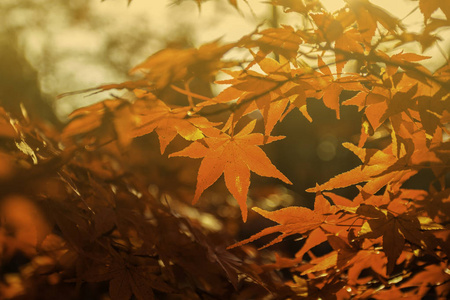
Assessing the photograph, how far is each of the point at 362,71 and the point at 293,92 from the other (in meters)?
0.17

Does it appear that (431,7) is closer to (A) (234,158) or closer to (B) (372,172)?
(B) (372,172)

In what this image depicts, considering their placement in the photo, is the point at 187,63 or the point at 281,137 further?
the point at 281,137

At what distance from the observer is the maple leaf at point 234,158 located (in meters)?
0.83

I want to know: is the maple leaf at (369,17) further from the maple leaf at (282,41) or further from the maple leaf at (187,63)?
the maple leaf at (187,63)

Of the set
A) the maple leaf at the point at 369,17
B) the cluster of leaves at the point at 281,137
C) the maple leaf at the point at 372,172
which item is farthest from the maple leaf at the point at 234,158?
the maple leaf at the point at 369,17

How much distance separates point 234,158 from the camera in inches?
33.4

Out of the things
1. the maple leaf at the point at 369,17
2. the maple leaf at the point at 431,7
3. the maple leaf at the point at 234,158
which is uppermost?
the maple leaf at the point at 431,7

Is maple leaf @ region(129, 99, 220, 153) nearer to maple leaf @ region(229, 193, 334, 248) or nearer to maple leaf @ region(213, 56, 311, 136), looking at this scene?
maple leaf @ region(213, 56, 311, 136)

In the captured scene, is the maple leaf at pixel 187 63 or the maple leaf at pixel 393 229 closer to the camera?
the maple leaf at pixel 187 63

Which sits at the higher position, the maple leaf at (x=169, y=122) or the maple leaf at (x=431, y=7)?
the maple leaf at (x=431, y=7)

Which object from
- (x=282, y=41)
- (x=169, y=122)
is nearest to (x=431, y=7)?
(x=282, y=41)

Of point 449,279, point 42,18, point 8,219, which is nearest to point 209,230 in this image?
point 449,279

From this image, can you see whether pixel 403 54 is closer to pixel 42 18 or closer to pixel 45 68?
pixel 42 18

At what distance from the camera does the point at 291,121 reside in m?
5.87
